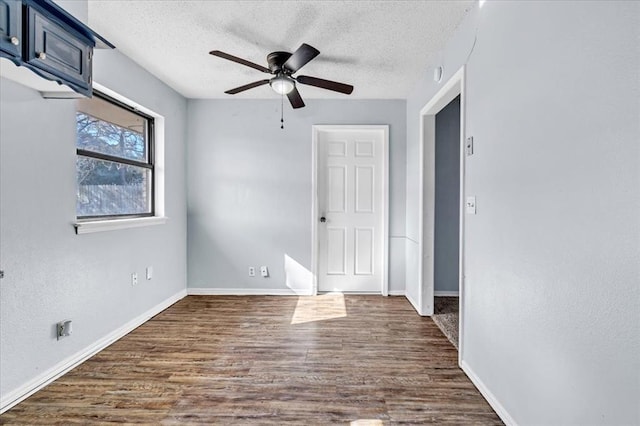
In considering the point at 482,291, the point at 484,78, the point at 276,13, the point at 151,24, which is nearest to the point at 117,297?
the point at 151,24

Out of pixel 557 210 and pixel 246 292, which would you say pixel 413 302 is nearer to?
pixel 246 292

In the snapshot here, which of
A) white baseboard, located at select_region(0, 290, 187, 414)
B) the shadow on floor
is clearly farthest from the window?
the shadow on floor

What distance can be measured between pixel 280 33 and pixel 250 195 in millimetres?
2170

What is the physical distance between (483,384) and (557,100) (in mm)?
1687

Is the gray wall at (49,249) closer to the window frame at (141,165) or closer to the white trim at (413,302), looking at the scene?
the window frame at (141,165)

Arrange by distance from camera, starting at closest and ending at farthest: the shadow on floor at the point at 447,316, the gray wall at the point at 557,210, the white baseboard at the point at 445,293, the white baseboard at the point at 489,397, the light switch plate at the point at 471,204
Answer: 1. the gray wall at the point at 557,210
2. the white baseboard at the point at 489,397
3. the light switch plate at the point at 471,204
4. the shadow on floor at the point at 447,316
5. the white baseboard at the point at 445,293

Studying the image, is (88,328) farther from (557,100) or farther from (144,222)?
(557,100)

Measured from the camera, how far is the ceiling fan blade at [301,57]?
226 centimetres

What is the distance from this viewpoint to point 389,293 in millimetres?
4312

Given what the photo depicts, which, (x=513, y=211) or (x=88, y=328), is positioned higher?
(x=513, y=211)

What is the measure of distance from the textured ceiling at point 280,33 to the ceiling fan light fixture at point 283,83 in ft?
0.91

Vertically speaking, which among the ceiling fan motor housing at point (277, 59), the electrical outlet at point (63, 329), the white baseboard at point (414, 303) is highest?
the ceiling fan motor housing at point (277, 59)

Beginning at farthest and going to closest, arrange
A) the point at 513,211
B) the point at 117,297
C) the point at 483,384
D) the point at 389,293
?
1. the point at 389,293
2. the point at 117,297
3. the point at 483,384
4. the point at 513,211

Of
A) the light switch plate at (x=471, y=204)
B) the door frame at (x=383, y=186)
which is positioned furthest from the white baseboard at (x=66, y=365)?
the light switch plate at (x=471, y=204)
